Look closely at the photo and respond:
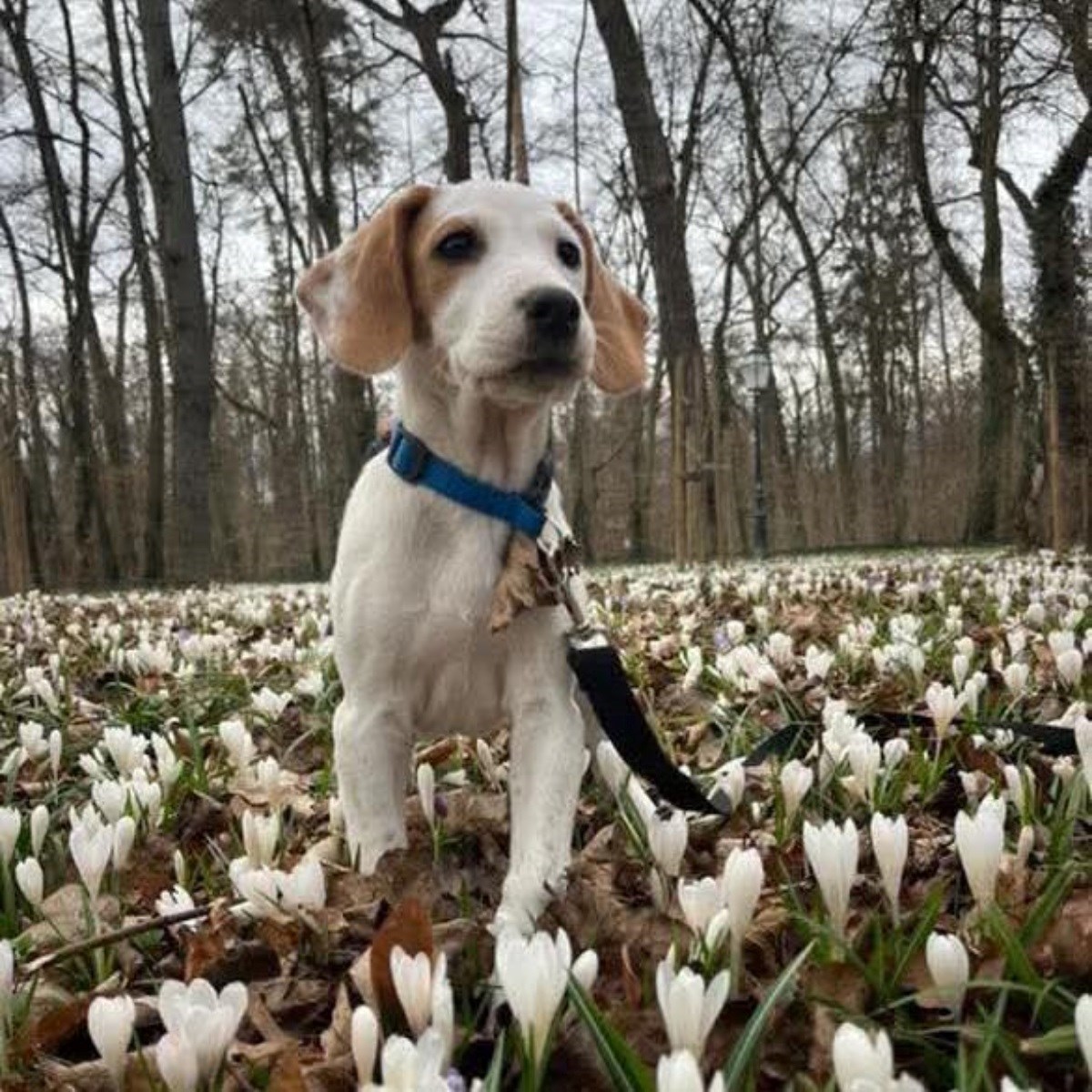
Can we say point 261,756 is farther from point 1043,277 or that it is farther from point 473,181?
point 1043,277

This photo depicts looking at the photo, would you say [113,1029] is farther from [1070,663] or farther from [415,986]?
[1070,663]

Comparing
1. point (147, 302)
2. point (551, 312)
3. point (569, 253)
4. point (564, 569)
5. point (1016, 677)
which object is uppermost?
point (147, 302)

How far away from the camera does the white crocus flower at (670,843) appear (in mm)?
2125

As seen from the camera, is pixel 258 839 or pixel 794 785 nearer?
pixel 258 839

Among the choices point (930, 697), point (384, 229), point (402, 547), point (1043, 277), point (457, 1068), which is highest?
point (1043, 277)

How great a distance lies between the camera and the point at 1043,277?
46.3 feet

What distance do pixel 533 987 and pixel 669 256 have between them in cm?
1459

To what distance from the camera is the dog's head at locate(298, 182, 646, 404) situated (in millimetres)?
2607

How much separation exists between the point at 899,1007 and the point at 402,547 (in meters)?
1.38

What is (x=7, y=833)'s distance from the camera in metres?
2.36

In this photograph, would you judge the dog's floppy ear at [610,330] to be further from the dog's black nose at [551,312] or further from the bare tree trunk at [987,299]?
the bare tree trunk at [987,299]

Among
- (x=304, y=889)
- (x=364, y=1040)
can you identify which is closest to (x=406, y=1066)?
(x=364, y=1040)

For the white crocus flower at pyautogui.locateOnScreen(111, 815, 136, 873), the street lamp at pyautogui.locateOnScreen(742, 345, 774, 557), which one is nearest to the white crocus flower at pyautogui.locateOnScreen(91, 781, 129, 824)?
the white crocus flower at pyautogui.locateOnScreen(111, 815, 136, 873)

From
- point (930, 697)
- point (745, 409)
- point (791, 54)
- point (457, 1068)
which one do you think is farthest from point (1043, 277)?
point (745, 409)
